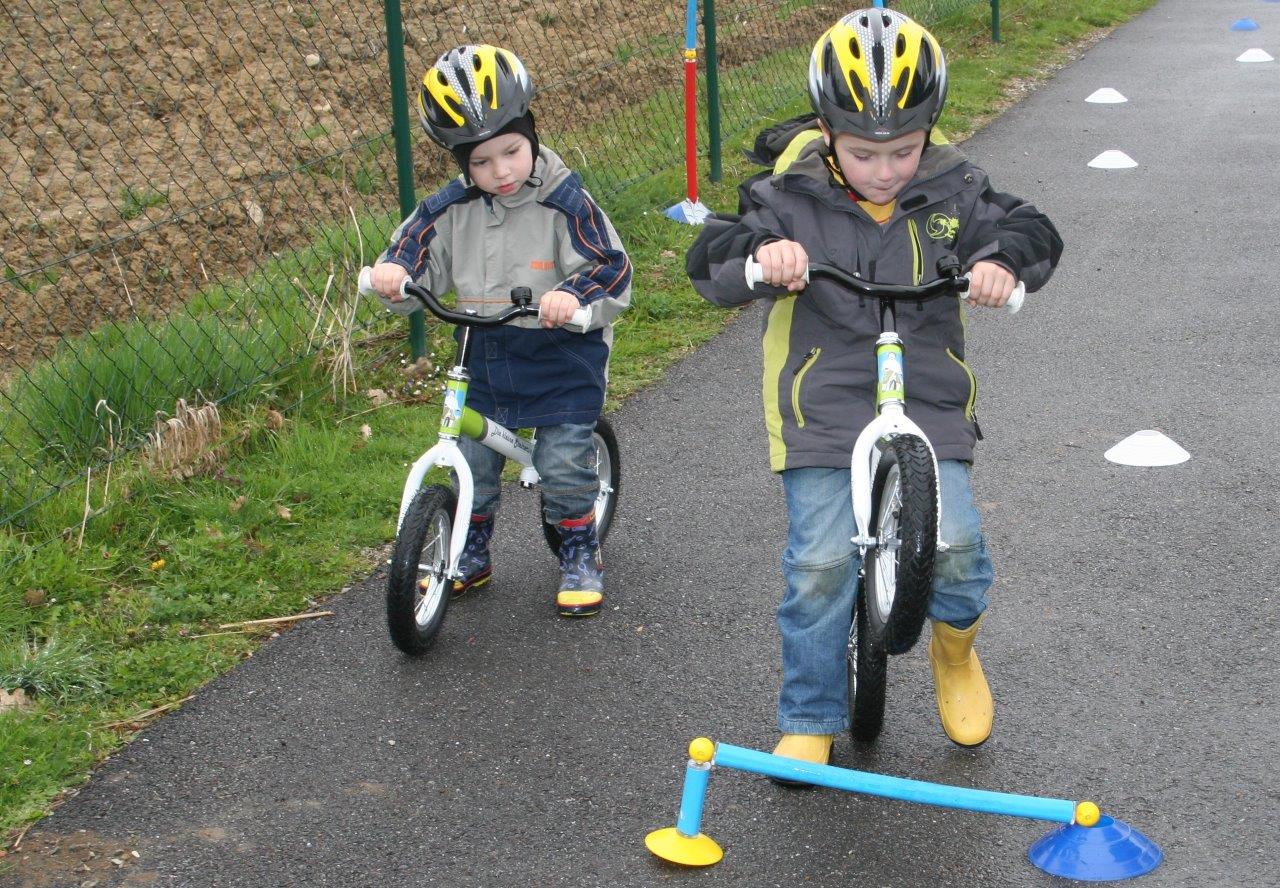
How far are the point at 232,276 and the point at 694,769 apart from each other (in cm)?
504

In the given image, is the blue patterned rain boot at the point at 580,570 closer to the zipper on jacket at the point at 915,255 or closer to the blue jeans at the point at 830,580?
the blue jeans at the point at 830,580

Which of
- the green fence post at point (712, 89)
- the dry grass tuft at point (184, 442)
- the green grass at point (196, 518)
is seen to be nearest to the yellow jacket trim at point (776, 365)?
the green grass at point (196, 518)

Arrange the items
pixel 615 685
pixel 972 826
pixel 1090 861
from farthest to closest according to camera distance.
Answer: pixel 615 685 < pixel 972 826 < pixel 1090 861

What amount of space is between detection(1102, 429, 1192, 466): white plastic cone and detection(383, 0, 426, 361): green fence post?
9.07 feet

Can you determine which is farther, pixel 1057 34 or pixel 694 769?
pixel 1057 34

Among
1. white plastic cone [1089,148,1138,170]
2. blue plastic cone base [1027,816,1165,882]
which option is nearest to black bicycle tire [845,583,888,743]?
blue plastic cone base [1027,816,1165,882]

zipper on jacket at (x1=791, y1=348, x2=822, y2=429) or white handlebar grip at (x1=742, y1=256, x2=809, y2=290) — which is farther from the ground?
white handlebar grip at (x1=742, y1=256, x2=809, y2=290)

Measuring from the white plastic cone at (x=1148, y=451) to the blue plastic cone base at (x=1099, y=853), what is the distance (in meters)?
2.42

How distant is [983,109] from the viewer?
11.1 m

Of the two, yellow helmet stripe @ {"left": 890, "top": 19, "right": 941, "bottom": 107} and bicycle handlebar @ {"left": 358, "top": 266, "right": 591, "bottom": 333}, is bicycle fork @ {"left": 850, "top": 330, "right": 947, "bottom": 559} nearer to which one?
yellow helmet stripe @ {"left": 890, "top": 19, "right": 941, "bottom": 107}

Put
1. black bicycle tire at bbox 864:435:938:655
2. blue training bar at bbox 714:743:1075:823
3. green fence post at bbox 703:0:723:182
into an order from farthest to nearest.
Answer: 1. green fence post at bbox 703:0:723:182
2. blue training bar at bbox 714:743:1075:823
3. black bicycle tire at bbox 864:435:938:655

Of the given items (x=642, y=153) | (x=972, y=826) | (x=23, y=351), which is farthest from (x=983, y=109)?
(x=972, y=826)

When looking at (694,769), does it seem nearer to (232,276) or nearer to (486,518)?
(486,518)

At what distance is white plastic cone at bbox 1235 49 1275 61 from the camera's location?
1301 centimetres
